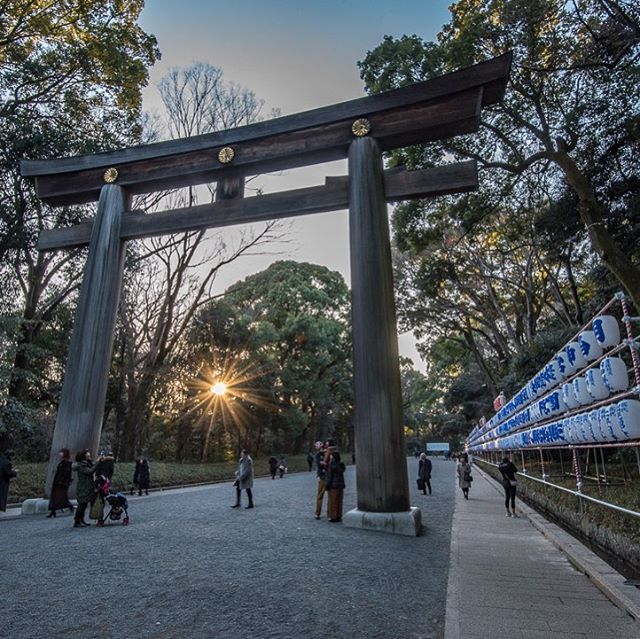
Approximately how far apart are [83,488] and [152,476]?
11.0 m

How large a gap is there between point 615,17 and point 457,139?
470cm

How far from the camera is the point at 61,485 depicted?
26.9 feet

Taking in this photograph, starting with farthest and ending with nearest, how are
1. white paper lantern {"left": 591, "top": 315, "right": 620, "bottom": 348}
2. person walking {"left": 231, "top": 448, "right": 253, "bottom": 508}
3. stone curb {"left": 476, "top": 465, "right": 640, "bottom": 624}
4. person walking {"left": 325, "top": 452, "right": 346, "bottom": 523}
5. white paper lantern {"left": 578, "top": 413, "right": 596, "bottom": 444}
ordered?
person walking {"left": 231, "top": 448, "right": 253, "bottom": 508}
person walking {"left": 325, "top": 452, "right": 346, "bottom": 523}
white paper lantern {"left": 578, "top": 413, "right": 596, "bottom": 444}
white paper lantern {"left": 591, "top": 315, "right": 620, "bottom": 348}
stone curb {"left": 476, "top": 465, "right": 640, "bottom": 624}

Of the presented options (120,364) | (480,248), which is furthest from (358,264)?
(120,364)

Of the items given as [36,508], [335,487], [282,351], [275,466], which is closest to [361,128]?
[335,487]

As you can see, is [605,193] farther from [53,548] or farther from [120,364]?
[120,364]

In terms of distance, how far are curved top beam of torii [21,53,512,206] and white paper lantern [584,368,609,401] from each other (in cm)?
487

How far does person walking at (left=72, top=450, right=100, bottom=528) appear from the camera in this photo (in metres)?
7.30

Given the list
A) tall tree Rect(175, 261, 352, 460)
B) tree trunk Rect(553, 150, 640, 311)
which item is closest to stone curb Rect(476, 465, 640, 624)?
tree trunk Rect(553, 150, 640, 311)

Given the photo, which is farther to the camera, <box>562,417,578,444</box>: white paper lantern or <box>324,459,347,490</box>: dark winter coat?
<box>324,459,347,490</box>: dark winter coat

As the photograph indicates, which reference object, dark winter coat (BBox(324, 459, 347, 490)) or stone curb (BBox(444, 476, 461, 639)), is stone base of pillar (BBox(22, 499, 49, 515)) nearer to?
dark winter coat (BBox(324, 459, 347, 490))

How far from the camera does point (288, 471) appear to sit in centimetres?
2897

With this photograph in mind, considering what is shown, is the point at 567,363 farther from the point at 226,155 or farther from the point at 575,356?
the point at 226,155

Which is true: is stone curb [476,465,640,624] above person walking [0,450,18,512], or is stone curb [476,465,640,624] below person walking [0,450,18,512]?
below
